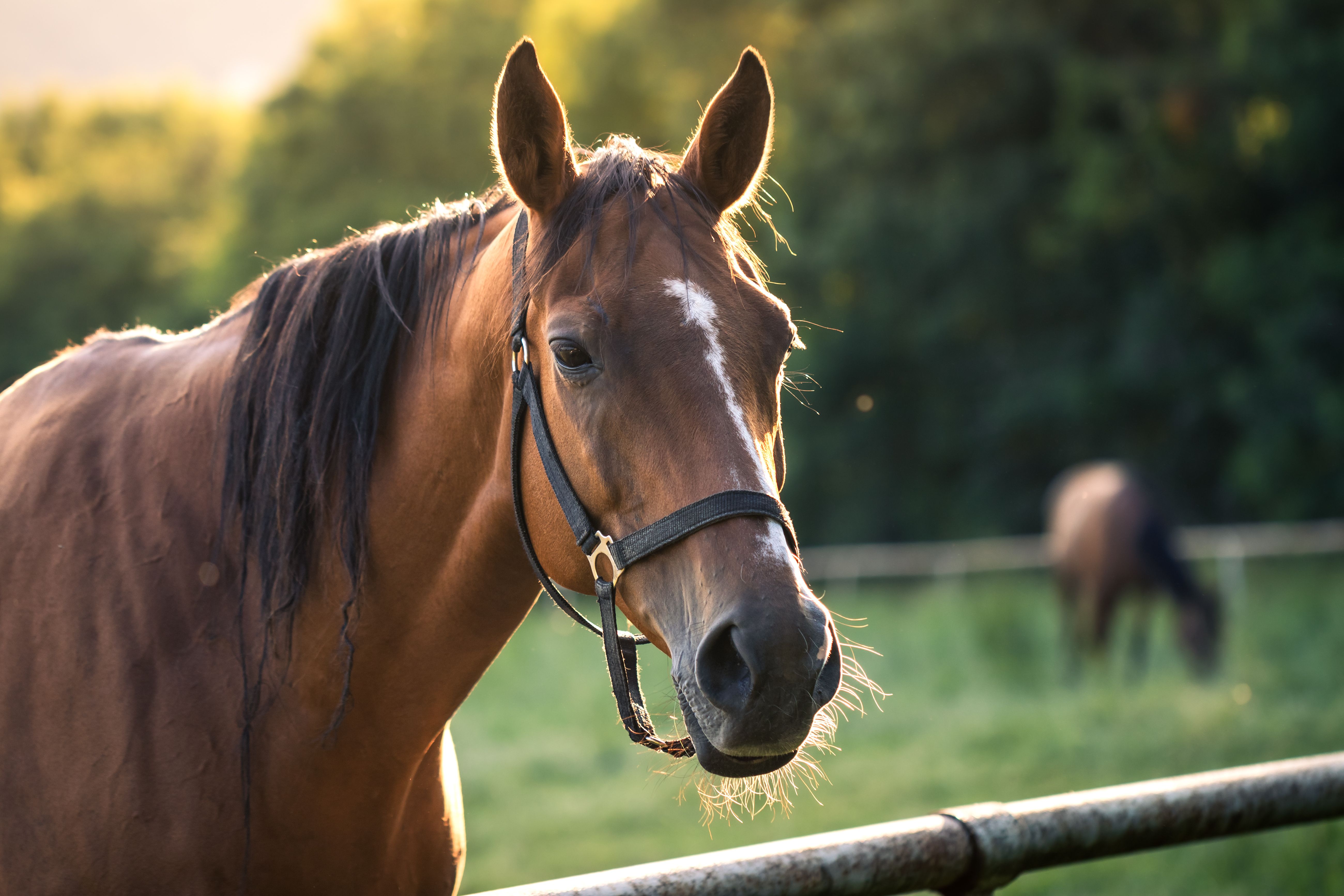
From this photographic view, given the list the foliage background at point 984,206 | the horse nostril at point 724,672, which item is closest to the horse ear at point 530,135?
the horse nostril at point 724,672

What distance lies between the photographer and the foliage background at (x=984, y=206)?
16766 mm

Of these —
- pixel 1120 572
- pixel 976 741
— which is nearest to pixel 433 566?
pixel 976 741

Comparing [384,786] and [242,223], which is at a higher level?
[242,223]

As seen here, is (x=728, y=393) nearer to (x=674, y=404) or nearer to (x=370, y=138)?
(x=674, y=404)

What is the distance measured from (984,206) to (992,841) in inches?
786

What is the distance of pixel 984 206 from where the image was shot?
20.3 meters

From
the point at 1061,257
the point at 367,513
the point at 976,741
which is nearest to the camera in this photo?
the point at 367,513

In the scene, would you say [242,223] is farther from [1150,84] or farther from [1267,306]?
[1267,306]

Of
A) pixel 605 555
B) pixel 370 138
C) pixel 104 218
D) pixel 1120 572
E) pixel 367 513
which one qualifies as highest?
pixel 104 218

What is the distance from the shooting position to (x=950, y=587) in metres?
15.0

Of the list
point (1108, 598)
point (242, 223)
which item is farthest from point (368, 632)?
point (242, 223)

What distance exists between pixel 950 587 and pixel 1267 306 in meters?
7.20

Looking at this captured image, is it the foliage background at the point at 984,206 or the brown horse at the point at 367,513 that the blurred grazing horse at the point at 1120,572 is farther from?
the brown horse at the point at 367,513

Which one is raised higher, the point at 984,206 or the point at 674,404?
the point at 984,206
